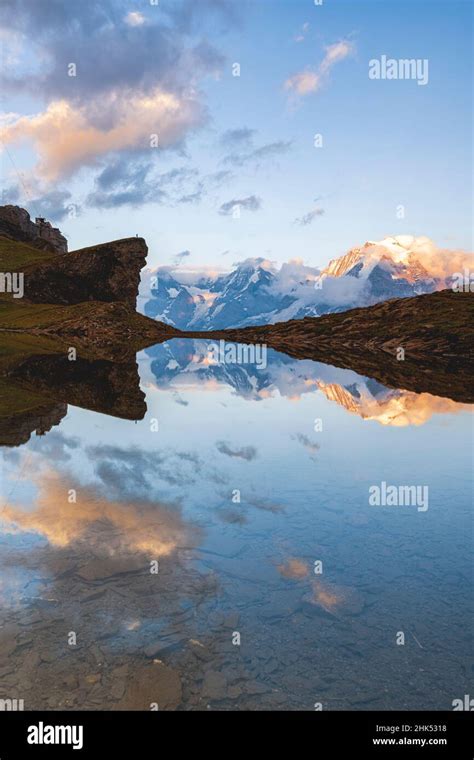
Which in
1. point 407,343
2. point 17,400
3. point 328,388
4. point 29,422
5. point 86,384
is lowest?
point 29,422

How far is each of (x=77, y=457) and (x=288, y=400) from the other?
30.7 metres

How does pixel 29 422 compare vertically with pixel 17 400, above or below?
below

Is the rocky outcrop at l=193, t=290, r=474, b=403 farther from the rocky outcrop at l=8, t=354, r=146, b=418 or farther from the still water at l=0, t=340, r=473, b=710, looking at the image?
the still water at l=0, t=340, r=473, b=710

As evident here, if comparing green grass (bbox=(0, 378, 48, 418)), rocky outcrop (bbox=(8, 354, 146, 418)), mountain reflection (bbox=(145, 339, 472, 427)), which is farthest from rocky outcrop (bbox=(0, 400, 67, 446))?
mountain reflection (bbox=(145, 339, 472, 427))

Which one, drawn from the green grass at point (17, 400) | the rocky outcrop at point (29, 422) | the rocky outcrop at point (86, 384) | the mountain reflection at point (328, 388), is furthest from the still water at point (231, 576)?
the mountain reflection at point (328, 388)

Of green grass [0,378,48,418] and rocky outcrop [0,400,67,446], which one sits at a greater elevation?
green grass [0,378,48,418]

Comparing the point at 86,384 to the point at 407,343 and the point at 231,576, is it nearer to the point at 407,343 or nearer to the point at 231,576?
the point at 231,576

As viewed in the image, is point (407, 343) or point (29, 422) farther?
point (407, 343)

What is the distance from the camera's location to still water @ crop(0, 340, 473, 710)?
1140cm

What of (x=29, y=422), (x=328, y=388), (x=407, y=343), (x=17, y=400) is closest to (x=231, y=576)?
(x=29, y=422)

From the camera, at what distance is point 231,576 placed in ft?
53.8

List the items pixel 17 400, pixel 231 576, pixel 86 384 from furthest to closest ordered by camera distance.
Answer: pixel 86 384 < pixel 17 400 < pixel 231 576

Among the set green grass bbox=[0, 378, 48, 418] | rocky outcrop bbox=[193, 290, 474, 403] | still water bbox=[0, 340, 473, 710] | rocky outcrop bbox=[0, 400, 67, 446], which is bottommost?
still water bbox=[0, 340, 473, 710]

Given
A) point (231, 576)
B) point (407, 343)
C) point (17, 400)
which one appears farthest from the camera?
point (407, 343)
